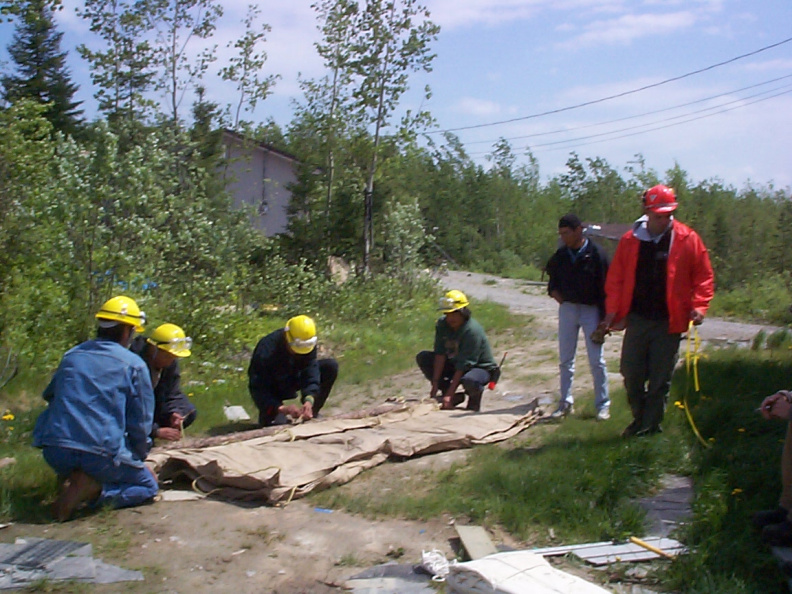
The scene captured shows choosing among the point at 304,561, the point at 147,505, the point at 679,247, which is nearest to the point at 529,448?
the point at 679,247

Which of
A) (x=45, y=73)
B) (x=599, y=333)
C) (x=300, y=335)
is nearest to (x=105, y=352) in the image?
(x=300, y=335)

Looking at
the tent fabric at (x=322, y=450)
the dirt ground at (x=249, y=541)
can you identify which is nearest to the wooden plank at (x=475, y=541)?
the dirt ground at (x=249, y=541)

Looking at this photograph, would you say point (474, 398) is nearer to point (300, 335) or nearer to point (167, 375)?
point (300, 335)

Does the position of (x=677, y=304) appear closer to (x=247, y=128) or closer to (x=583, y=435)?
(x=583, y=435)

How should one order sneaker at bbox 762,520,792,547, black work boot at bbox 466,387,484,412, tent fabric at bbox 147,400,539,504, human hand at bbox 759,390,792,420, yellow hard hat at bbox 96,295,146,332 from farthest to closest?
black work boot at bbox 466,387,484,412 → tent fabric at bbox 147,400,539,504 → yellow hard hat at bbox 96,295,146,332 → human hand at bbox 759,390,792,420 → sneaker at bbox 762,520,792,547

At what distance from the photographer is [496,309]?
57.9ft

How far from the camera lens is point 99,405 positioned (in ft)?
16.9

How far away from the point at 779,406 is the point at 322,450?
3.21 m

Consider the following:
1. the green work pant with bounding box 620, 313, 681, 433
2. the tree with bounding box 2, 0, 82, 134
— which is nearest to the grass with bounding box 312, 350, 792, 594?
the green work pant with bounding box 620, 313, 681, 433

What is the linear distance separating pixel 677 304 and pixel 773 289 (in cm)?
1547

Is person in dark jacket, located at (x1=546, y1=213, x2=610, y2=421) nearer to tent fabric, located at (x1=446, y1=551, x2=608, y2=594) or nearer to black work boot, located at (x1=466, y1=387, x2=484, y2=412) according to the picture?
black work boot, located at (x1=466, y1=387, x2=484, y2=412)

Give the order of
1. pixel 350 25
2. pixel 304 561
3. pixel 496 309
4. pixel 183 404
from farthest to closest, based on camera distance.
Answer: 1. pixel 350 25
2. pixel 496 309
3. pixel 183 404
4. pixel 304 561

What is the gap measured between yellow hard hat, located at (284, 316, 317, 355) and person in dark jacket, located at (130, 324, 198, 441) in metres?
0.91

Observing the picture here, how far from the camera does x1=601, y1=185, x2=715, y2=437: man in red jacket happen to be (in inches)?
237
